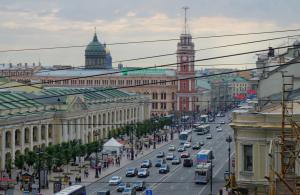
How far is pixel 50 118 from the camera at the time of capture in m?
68.5

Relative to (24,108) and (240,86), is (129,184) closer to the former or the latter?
(24,108)

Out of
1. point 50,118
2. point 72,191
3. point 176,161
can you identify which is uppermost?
point 50,118

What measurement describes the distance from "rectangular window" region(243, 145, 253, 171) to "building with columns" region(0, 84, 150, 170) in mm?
19659

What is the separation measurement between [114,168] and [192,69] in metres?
69.8

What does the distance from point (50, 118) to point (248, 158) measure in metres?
42.8

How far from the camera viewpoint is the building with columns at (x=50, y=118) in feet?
194

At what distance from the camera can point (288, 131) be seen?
83.8ft

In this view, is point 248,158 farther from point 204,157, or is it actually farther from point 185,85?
point 185,85

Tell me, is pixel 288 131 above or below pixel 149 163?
above

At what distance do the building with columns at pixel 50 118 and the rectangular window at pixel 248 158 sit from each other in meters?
19.7

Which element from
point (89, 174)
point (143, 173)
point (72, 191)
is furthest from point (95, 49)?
point (72, 191)

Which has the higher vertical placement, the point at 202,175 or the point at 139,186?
the point at 202,175

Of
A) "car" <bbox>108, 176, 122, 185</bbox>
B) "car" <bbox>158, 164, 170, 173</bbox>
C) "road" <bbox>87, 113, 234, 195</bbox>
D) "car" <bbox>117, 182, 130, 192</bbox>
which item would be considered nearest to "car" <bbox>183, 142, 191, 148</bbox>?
"road" <bbox>87, 113, 234, 195</bbox>

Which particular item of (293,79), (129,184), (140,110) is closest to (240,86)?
(140,110)
